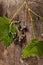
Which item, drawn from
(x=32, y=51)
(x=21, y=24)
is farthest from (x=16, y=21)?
(x=32, y=51)

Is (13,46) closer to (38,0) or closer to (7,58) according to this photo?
(7,58)

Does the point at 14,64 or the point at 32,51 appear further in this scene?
the point at 14,64

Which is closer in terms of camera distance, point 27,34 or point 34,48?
point 34,48

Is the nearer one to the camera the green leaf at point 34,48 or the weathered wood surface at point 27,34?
the green leaf at point 34,48

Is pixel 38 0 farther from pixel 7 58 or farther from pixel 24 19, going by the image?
pixel 7 58

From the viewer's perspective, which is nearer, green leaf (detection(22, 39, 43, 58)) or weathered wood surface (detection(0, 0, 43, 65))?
green leaf (detection(22, 39, 43, 58))

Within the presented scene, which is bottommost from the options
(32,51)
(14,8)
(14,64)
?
(14,64)

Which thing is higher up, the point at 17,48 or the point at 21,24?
the point at 21,24

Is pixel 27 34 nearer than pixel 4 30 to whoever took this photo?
No

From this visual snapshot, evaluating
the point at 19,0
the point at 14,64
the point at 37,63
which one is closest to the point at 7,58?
the point at 14,64
